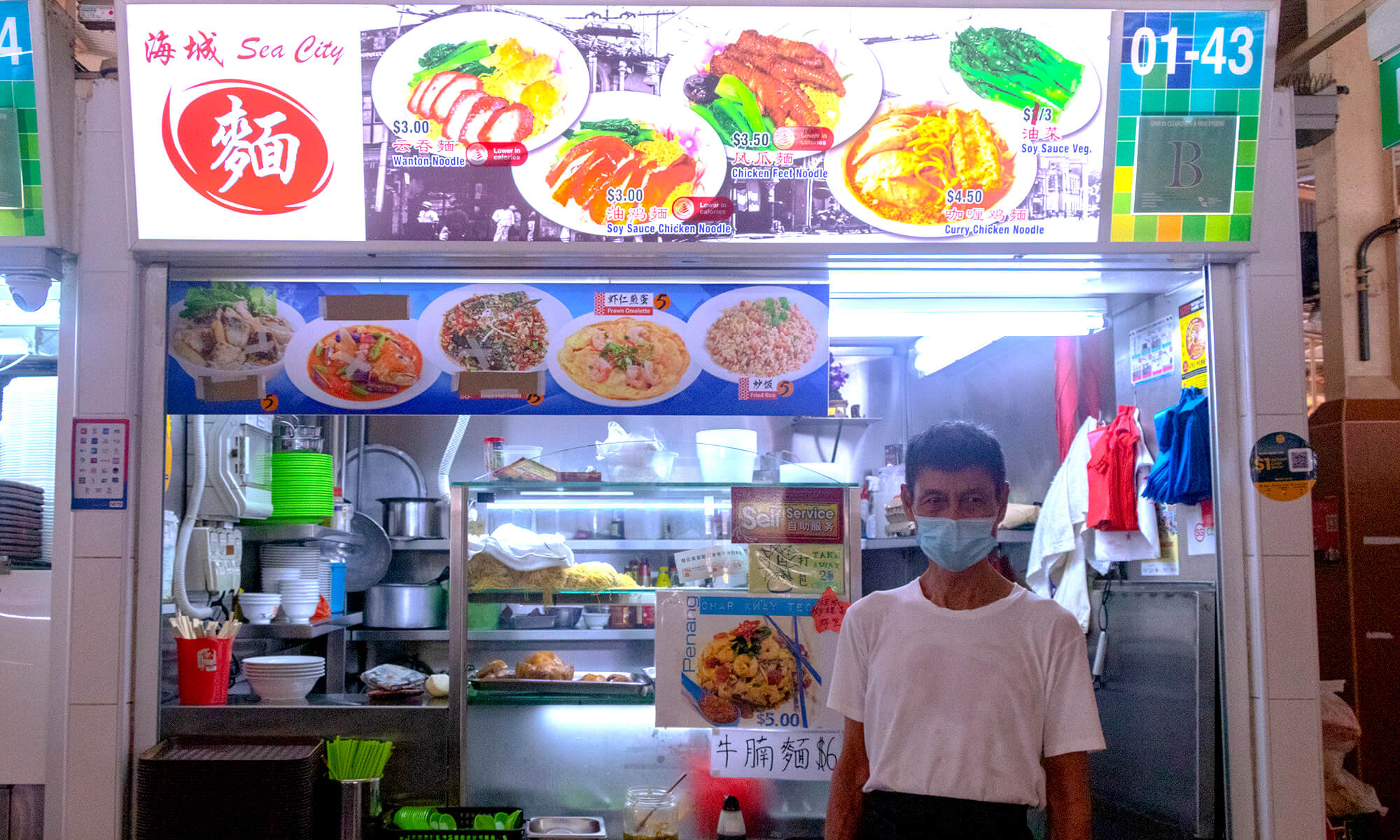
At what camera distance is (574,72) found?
11.4 ft

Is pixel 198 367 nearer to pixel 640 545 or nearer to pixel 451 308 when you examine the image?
pixel 451 308

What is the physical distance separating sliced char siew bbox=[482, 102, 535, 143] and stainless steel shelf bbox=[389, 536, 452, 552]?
3110 millimetres

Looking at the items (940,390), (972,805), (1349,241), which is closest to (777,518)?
(972,805)

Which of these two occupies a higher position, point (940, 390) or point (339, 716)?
point (940, 390)

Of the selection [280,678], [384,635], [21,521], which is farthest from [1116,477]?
[21,521]

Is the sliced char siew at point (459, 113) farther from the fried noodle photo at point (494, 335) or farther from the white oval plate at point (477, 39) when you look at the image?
the fried noodle photo at point (494, 335)

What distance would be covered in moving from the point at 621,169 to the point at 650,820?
2.18 m

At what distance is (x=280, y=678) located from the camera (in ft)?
12.5

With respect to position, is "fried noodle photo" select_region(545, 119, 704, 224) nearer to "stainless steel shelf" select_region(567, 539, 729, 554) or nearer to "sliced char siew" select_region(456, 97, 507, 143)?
"sliced char siew" select_region(456, 97, 507, 143)

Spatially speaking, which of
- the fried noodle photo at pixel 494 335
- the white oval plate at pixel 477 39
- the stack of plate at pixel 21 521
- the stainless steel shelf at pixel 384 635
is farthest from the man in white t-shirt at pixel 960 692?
the stainless steel shelf at pixel 384 635

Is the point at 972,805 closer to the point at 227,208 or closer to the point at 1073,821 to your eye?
the point at 1073,821

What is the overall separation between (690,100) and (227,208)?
1.62 metres

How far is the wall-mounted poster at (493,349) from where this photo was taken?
12.0ft

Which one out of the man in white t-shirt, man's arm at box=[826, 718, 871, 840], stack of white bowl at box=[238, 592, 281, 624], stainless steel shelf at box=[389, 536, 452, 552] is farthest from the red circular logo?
stainless steel shelf at box=[389, 536, 452, 552]
